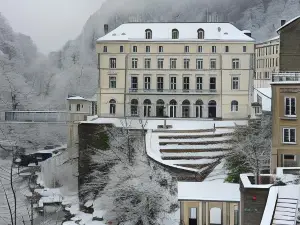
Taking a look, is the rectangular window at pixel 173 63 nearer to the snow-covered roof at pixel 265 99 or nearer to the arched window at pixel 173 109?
the arched window at pixel 173 109

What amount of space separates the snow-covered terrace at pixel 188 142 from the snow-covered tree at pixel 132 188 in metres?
0.97

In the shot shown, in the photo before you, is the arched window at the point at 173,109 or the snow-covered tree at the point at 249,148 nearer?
the snow-covered tree at the point at 249,148

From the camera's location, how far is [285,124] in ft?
63.7

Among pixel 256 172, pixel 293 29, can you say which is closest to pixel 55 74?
pixel 293 29


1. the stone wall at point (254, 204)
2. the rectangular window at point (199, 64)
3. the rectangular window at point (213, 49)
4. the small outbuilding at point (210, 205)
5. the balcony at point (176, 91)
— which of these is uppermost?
the rectangular window at point (213, 49)

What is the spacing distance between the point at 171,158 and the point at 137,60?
1232 cm

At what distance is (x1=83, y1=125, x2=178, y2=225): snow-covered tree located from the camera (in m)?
21.2

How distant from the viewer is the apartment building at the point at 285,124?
1900 cm

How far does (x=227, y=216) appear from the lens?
62.6ft

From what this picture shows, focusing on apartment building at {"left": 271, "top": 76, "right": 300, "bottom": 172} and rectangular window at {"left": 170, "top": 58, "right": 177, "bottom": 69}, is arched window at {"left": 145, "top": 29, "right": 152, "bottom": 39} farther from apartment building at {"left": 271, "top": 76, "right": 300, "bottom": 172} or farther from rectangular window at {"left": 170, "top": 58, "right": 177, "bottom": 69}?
apartment building at {"left": 271, "top": 76, "right": 300, "bottom": 172}

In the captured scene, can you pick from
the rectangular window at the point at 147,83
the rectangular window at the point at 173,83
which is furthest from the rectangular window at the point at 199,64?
the rectangular window at the point at 147,83

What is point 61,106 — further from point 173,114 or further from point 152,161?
point 152,161

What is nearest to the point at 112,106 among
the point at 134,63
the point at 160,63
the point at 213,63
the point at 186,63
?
the point at 134,63

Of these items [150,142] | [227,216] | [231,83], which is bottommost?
[227,216]
